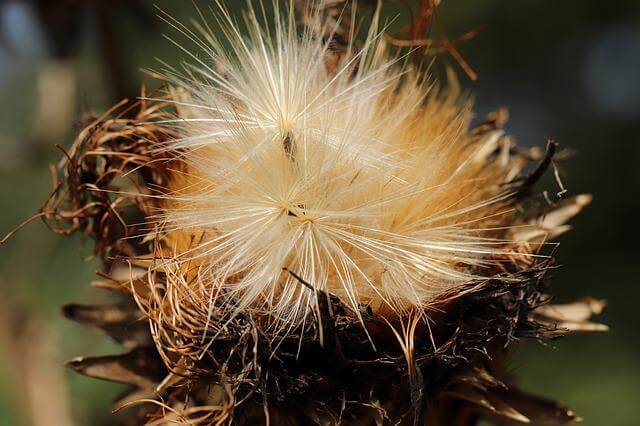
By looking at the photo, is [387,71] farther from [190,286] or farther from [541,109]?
[541,109]

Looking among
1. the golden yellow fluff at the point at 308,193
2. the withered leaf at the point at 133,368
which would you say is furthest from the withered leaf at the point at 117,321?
the golden yellow fluff at the point at 308,193

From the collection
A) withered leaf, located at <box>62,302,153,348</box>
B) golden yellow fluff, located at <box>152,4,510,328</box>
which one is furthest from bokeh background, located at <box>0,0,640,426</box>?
golden yellow fluff, located at <box>152,4,510,328</box>

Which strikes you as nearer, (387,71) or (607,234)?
(387,71)

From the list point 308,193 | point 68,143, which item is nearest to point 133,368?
point 308,193

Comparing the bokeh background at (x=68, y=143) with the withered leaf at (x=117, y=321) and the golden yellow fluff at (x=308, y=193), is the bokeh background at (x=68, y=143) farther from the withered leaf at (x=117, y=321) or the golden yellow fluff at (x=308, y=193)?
the golden yellow fluff at (x=308, y=193)

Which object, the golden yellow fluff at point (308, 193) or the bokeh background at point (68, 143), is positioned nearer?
the golden yellow fluff at point (308, 193)

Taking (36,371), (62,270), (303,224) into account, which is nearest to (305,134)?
(303,224)
